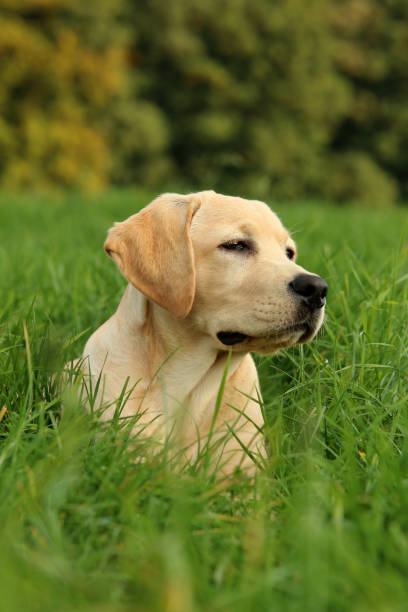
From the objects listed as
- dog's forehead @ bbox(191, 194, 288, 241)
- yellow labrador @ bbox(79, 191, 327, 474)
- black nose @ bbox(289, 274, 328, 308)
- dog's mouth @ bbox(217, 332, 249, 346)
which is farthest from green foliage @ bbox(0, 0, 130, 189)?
black nose @ bbox(289, 274, 328, 308)

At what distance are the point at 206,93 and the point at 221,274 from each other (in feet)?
83.0

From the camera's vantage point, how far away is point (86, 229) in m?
7.25

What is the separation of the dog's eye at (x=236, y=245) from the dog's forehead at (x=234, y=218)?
5 cm

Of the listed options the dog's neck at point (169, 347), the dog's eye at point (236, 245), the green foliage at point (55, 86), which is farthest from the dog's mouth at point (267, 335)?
the green foliage at point (55, 86)

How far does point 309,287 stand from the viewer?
255 centimetres

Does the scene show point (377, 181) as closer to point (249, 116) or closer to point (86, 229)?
point (249, 116)


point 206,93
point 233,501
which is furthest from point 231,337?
point 206,93

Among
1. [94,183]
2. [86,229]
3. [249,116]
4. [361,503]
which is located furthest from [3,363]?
[249,116]

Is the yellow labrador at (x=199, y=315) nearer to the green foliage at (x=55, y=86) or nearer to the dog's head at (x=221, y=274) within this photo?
the dog's head at (x=221, y=274)

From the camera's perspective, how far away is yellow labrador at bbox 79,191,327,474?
2588 mm

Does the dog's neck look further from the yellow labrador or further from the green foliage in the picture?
the green foliage

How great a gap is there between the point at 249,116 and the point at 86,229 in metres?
22.0

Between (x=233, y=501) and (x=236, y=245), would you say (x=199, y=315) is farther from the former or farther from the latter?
(x=233, y=501)

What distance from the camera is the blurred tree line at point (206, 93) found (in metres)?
21.6
